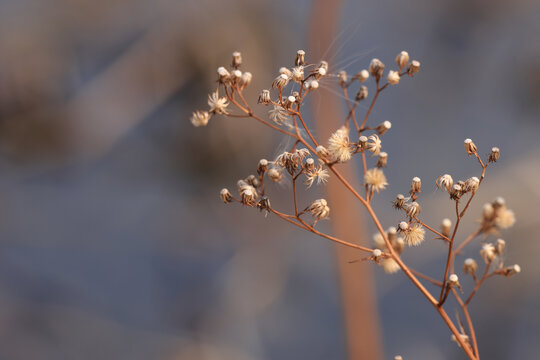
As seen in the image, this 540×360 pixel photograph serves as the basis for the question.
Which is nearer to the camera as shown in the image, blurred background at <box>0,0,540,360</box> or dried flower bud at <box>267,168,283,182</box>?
dried flower bud at <box>267,168,283,182</box>

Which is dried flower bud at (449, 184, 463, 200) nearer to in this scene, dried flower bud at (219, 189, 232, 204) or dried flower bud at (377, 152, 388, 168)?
dried flower bud at (377, 152, 388, 168)

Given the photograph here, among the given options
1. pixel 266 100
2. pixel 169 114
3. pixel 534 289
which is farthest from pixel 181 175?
pixel 266 100

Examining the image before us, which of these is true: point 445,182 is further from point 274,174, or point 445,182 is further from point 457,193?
point 274,174

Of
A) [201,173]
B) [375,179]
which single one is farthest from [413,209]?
[201,173]

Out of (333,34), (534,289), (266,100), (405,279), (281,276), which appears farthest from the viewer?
(281,276)

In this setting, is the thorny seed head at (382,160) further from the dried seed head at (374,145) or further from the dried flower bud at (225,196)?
the dried flower bud at (225,196)

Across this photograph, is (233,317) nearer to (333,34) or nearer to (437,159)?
(437,159)

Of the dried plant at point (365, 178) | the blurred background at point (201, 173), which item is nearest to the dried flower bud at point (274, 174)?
the dried plant at point (365, 178)

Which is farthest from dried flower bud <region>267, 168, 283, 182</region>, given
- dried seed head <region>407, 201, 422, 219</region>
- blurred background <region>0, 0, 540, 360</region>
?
blurred background <region>0, 0, 540, 360</region>
